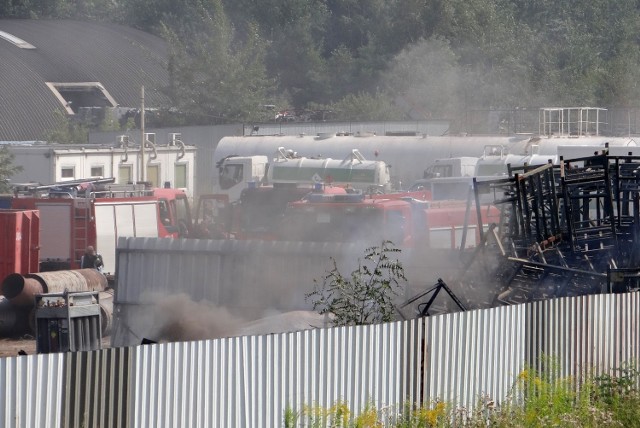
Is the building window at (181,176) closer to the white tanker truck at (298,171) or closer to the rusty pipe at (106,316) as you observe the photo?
the white tanker truck at (298,171)

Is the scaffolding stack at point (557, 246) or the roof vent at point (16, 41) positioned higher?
the roof vent at point (16, 41)

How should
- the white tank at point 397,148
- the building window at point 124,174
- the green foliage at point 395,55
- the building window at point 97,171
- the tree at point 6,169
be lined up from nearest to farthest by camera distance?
the white tank at point 397,148, the building window at point 97,171, the building window at point 124,174, the tree at point 6,169, the green foliage at point 395,55

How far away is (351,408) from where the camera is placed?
820cm

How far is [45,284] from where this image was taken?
19.4 m

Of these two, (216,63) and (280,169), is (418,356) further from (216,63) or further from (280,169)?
(216,63)

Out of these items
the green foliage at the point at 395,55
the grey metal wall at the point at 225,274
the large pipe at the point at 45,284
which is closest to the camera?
the grey metal wall at the point at 225,274

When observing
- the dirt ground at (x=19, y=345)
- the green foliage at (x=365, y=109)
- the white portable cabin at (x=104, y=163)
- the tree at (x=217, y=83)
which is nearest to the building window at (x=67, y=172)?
the white portable cabin at (x=104, y=163)

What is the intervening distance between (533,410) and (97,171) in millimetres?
29938

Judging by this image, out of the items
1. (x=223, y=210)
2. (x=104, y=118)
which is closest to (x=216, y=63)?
(x=104, y=118)

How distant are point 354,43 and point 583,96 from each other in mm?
28645

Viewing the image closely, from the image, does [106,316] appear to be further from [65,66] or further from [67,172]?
[65,66]

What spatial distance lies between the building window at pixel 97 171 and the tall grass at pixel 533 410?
94.4ft

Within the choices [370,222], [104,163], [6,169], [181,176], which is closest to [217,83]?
[181,176]

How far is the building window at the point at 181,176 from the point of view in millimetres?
40562
